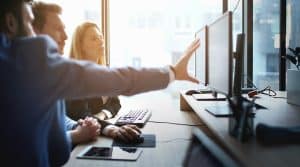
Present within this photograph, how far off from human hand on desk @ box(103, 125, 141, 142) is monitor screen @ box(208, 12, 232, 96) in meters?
0.43

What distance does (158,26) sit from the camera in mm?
3812

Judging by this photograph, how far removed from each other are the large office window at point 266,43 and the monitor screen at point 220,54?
1.91 m

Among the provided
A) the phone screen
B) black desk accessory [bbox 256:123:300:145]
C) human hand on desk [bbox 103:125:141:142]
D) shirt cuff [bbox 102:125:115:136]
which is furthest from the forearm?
shirt cuff [bbox 102:125:115:136]

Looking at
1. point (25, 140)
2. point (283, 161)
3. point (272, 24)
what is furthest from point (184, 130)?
point (272, 24)

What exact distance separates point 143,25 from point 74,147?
2524 millimetres

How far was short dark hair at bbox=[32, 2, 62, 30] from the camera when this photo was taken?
4.42 ft

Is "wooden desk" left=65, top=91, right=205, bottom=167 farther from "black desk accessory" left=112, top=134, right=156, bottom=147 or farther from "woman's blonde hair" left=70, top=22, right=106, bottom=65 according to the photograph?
"woman's blonde hair" left=70, top=22, right=106, bottom=65

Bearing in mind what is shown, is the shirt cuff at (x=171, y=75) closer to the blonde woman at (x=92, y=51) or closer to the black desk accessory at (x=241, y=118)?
the black desk accessory at (x=241, y=118)

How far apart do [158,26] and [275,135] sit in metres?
2.83

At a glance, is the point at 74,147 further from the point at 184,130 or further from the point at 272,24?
the point at 272,24

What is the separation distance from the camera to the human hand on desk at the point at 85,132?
5.09 feet

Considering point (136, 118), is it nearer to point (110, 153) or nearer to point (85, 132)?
point (85, 132)

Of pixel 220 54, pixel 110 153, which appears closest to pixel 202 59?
pixel 220 54

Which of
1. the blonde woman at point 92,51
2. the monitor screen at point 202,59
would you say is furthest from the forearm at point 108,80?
the blonde woman at point 92,51
